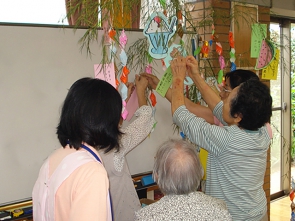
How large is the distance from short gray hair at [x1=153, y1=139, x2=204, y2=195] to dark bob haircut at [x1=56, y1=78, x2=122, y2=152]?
0.61ft

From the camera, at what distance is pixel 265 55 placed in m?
2.37

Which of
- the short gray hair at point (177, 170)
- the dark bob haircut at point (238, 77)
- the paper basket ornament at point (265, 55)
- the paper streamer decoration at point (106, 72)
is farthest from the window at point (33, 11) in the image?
the short gray hair at point (177, 170)

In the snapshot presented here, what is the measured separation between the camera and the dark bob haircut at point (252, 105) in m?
1.58

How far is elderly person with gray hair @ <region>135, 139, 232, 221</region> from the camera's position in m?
1.15

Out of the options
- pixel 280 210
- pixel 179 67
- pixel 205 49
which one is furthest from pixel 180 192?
pixel 280 210

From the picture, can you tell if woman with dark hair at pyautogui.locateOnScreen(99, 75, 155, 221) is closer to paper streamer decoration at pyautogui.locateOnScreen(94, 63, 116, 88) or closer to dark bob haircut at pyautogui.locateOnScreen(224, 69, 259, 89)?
paper streamer decoration at pyautogui.locateOnScreen(94, 63, 116, 88)

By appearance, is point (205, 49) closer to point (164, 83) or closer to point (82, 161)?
point (164, 83)

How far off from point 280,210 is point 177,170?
131 inches

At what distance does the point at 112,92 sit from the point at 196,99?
107 cm

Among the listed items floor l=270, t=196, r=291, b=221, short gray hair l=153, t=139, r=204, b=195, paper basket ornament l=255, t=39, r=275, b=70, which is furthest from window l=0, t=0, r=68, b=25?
floor l=270, t=196, r=291, b=221

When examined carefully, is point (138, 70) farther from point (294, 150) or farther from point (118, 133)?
point (294, 150)

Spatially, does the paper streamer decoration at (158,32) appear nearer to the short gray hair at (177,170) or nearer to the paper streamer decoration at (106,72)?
the paper streamer decoration at (106,72)

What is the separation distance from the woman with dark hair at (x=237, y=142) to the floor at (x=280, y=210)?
2.45 metres

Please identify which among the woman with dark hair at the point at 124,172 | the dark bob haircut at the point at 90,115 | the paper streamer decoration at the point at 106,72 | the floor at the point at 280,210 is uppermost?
the paper streamer decoration at the point at 106,72
